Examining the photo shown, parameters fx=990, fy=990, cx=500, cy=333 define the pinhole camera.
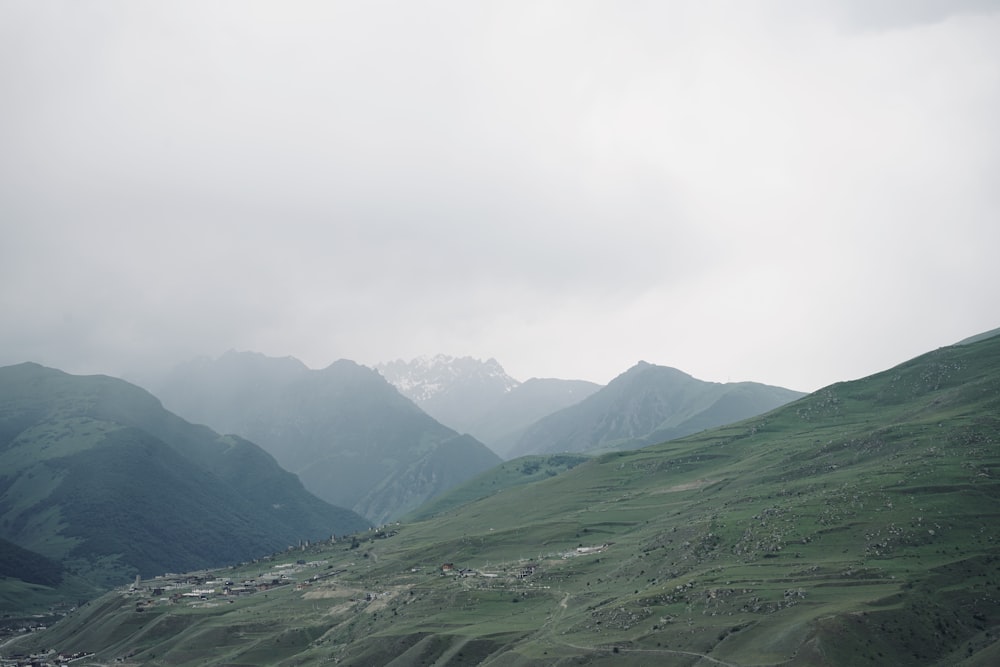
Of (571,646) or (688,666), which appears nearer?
(688,666)

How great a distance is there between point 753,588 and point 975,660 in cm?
4696

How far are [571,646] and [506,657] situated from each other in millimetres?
14314

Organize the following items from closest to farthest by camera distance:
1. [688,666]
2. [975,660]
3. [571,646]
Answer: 1. [975,660]
2. [688,666]
3. [571,646]

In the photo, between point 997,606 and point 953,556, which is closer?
point 997,606

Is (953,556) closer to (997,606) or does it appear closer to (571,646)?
(997,606)

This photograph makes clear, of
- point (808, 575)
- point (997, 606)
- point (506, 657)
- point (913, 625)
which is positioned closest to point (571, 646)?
point (506, 657)

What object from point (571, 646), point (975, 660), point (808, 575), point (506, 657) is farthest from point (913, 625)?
point (506, 657)

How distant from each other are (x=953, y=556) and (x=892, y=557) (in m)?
11.0

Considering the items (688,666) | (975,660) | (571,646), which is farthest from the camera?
(571,646)

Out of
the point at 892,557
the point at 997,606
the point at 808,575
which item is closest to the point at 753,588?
the point at 808,575

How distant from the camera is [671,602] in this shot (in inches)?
7736

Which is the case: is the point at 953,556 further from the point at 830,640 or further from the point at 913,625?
the point at 830,640

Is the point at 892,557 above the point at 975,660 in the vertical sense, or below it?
above

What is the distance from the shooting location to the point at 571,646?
611 feet
